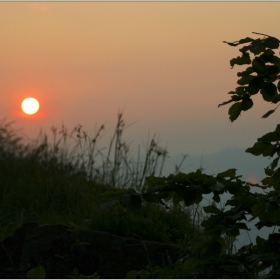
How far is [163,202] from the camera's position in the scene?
3.34m

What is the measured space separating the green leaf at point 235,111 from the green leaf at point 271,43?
42 centimetres

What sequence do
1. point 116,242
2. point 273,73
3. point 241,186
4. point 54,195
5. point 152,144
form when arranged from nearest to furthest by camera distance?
point 273,73 < point 241,186 < point 116,242 < point 54,195 < point 152,144

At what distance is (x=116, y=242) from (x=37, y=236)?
68 centimetres

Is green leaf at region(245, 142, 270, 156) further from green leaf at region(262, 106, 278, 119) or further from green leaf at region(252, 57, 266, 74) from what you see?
green leaf at region(252, 57, 266, 74)

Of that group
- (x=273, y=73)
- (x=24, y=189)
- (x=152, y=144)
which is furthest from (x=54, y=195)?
(x=273, y=73)

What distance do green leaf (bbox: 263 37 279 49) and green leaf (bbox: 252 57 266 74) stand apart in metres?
0.15

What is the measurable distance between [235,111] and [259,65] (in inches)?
12.0

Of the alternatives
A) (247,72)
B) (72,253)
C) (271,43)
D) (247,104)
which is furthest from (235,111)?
(72,253)

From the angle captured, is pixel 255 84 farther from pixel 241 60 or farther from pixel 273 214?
pixel 273 214

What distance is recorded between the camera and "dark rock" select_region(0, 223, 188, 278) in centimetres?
380

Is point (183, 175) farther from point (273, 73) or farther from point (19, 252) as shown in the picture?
point (19, 252)

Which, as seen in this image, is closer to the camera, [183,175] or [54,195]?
[183,175]

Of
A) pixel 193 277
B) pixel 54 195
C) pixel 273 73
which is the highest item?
pixel 273 73

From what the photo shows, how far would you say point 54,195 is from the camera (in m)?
6.34
